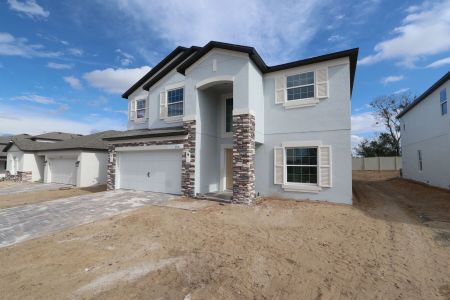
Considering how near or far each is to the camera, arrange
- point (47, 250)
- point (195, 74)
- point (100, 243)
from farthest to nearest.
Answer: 1. point (195, 74)
2. point (100, 243)
3. point (47, 250)

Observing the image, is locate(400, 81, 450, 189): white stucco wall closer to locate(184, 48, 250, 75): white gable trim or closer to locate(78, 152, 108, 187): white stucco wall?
locate(184, 48, 250, 75): white gable trim

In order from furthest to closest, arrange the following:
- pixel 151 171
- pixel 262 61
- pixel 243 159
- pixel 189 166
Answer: pixel 151 171 < pixel 189 166 < pixel 262 61 < pixel 243 159

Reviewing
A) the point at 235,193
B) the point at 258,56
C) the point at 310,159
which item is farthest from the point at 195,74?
the point at 310,159

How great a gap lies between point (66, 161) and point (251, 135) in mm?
17111

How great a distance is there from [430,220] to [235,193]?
6815 millimetres

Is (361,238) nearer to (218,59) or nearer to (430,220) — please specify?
(430,220)

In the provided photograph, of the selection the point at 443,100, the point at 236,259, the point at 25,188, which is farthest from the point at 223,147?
the point at 25,188

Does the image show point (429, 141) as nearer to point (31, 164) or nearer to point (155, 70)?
point (155, 70)

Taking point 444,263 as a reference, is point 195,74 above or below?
above

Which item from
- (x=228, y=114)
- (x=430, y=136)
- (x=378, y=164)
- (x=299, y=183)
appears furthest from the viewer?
Result: (x=378, y=164)

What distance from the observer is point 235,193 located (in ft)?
32.8

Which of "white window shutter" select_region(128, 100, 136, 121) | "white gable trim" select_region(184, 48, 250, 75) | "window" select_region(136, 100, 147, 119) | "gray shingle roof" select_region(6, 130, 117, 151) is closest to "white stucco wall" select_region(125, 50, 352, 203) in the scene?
"white gable trim" select_region(184, 48, 250, 75)

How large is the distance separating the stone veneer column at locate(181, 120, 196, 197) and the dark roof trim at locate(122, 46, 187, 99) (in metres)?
6.59

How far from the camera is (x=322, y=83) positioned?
34.2 ft
